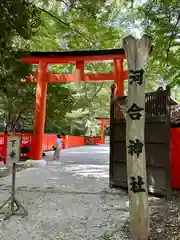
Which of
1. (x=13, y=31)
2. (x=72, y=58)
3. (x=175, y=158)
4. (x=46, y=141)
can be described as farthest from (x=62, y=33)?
(x=46, y=141)

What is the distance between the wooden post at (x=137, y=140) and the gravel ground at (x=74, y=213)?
0.51m

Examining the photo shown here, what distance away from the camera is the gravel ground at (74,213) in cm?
383

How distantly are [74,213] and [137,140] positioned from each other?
223cm

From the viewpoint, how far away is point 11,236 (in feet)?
12.3

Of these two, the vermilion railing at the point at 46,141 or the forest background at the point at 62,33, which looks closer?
the forest background at the point at 62,33

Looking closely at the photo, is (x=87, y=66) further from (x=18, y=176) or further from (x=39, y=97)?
(x=18, y=176)

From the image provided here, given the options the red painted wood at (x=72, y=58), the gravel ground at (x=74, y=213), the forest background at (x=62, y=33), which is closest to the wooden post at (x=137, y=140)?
the gravel ground at (x=74, y=213)

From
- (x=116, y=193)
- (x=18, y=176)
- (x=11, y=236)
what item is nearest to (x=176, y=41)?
(x=116, y=193)

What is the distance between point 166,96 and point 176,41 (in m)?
1.79

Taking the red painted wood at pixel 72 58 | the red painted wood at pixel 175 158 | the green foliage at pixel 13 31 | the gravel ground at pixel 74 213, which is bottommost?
the gravel ground at pixel 74 213

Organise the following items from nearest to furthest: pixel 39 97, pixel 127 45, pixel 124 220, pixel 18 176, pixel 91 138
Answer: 1. pixel 127 45
2. pixel 124 220
3. pixel 18 176
4. pixel 39 97
5. pixel 91 138

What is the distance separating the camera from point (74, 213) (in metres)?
4.83

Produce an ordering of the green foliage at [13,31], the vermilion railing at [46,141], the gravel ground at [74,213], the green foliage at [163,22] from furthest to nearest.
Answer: the vermilion railing at [46,141], the green foliage at [163,22], the green foliage at [13,31], the gravel ground at [74,213]

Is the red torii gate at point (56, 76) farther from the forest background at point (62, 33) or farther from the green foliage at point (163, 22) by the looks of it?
the green foliage at point (163, 22)
